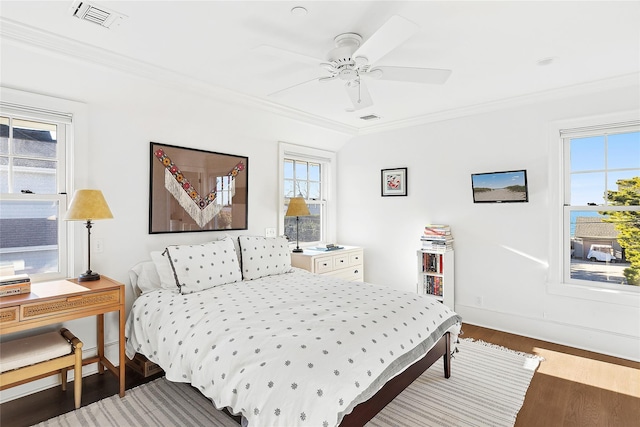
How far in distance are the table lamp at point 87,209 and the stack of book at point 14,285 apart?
1.13 ft

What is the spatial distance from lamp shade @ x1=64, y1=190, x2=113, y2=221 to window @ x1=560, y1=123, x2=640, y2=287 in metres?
4.19

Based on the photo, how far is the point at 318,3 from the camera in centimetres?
191

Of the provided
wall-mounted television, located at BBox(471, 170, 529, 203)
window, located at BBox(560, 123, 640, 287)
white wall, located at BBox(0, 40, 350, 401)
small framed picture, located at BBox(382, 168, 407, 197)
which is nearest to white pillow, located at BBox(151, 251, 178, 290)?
white wall, located at BBox(0, 40, 350, 401)

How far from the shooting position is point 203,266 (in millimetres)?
2861

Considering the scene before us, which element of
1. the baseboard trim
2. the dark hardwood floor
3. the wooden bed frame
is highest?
the wooden bed frame

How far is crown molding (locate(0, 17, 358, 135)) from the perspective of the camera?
2131 millimetres

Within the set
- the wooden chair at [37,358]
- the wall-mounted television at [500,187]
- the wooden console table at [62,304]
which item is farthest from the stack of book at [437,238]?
the wooden chair at [37,358]

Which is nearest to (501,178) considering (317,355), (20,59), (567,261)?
(567,261)

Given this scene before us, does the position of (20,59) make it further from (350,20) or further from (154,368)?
(154,368)

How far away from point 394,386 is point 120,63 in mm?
2953

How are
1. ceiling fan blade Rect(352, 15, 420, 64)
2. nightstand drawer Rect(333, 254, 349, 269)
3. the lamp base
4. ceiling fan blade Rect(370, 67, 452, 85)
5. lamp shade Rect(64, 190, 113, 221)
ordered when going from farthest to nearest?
nightstand drawer Rect(333, 254, 349, 269) → the lamp base → lamp shade Rect(64, 190, 113, 221) → ceiling fan blade Rect(370, 67, 452, 85) → ceiling fan blade Rect(352, 15, 420, 64)

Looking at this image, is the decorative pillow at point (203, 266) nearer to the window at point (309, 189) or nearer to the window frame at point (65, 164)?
the window frame at point (65, 164)

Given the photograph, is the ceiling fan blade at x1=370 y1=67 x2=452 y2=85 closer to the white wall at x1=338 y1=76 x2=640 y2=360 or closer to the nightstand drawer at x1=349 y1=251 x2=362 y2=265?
the white wall at x1=338 y1=76 x2=640 y2=360

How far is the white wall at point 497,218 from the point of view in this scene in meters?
3.22
